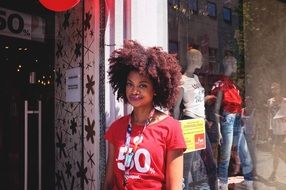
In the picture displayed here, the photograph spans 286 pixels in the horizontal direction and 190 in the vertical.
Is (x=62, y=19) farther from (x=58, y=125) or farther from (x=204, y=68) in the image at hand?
(x=204, y=68)

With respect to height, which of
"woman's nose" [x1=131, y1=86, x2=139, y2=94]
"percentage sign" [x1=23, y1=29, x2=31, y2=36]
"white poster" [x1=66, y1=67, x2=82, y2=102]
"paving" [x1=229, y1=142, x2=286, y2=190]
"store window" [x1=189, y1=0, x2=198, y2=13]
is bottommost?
"paving" [x1=229, y1=142, x2=286, y2=190]

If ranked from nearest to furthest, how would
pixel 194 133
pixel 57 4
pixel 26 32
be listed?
1. pixel 57 4
2. pixel 26 32
3. pixel 194 133

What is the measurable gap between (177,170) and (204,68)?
6.95 ft

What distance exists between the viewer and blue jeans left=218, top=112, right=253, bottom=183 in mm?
4699

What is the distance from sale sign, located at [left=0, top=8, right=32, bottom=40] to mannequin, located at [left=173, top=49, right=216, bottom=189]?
164 cm

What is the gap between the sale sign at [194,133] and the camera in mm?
4055

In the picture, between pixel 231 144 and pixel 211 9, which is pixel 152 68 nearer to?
pixel 211 9

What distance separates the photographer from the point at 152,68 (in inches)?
102

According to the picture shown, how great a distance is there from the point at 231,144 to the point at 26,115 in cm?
246

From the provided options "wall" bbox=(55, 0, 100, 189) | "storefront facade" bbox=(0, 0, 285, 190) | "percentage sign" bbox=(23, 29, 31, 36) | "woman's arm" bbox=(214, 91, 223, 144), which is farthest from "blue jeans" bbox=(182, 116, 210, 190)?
"percentage sign" bbox=(23, 29, 31, 36)

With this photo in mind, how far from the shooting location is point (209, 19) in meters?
4.57

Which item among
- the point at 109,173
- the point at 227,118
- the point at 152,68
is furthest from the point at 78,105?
the point at 227,118

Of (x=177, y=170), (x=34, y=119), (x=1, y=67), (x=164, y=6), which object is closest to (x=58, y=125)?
(x=34, y=119)

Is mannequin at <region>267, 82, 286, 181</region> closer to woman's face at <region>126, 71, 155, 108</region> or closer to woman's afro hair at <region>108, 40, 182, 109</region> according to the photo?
woman's afro hair at <region>108, 40, 182, 109</region>
